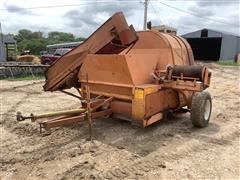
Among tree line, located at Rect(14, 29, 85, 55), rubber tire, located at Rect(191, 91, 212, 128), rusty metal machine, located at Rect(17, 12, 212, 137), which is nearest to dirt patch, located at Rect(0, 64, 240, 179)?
rubber tire, located at Rect(191, 91, 212, 128)

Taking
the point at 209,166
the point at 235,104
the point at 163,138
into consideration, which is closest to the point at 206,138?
the point at 163,138

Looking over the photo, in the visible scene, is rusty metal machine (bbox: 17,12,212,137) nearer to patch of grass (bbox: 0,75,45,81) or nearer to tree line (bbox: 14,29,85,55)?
patch of grass (bbox: 0,75,45,81)

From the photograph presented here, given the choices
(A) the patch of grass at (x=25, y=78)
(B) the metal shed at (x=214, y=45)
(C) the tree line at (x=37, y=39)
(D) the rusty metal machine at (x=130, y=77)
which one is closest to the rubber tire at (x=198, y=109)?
(D) the rusty metal machine at (x=130, y=77)

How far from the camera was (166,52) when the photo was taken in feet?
19.5

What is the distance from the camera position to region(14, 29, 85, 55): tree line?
6206 centimetres

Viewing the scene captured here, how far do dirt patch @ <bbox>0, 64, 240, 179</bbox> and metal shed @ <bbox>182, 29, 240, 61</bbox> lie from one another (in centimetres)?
2639

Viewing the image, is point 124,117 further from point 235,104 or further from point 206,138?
point 235,104

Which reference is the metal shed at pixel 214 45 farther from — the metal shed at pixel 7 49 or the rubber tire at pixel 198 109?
the rubber tire at pixel 198 109

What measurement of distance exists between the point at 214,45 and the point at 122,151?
30.3 meters

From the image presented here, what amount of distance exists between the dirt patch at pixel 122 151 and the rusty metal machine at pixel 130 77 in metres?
0.38

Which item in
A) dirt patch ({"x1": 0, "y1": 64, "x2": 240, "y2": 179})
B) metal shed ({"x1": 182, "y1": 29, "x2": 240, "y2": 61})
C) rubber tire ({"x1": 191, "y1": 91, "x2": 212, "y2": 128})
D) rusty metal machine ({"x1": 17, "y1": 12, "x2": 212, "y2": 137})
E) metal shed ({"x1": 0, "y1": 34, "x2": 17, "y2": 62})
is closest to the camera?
dirt patch ({"x1": 0, "y1": 64, "x2": 240, "y2": 179})

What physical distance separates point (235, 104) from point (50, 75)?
5.63 meters

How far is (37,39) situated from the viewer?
227ft

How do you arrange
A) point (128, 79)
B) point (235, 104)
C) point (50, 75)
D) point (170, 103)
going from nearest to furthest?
point (128, 79), point (170, 103), point (50, 75), point (235, 104)
